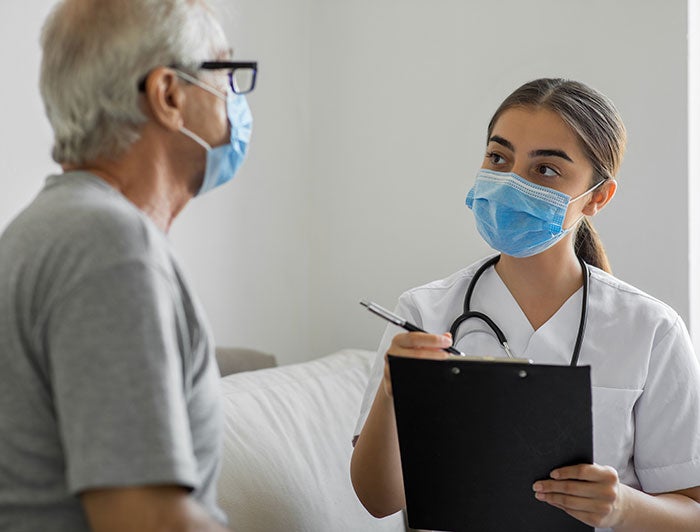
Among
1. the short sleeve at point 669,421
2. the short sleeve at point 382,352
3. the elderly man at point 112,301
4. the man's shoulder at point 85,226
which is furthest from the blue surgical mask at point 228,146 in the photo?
the short sleeve at point 669,421

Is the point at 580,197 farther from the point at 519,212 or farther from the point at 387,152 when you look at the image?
the point at 387,152

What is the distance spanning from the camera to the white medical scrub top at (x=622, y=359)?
1425 millimetres

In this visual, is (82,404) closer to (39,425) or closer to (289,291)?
(39,425)

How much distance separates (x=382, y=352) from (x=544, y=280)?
0.33 m

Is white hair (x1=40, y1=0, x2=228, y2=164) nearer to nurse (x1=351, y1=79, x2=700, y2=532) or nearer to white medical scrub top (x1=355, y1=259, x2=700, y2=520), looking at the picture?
nurse (x1=351, y1=79, x2=700, y2=532)

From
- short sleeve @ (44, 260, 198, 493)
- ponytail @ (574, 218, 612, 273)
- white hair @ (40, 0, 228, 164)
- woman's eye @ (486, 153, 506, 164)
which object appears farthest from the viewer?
ponytail @ (574, 218, 612, 273)

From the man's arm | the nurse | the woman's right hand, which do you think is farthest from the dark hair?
the man's arm

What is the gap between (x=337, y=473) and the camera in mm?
1807

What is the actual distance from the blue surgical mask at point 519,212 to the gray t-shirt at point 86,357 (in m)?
0.77

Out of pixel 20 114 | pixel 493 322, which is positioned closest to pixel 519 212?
pixel 493 322

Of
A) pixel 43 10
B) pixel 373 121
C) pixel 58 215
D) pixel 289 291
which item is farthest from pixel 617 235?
pixel 58 215

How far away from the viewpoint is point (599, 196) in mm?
1562

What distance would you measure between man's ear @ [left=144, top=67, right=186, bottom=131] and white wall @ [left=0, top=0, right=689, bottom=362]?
1241 millimetres

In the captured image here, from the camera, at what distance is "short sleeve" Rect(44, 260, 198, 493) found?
726 millimetres
